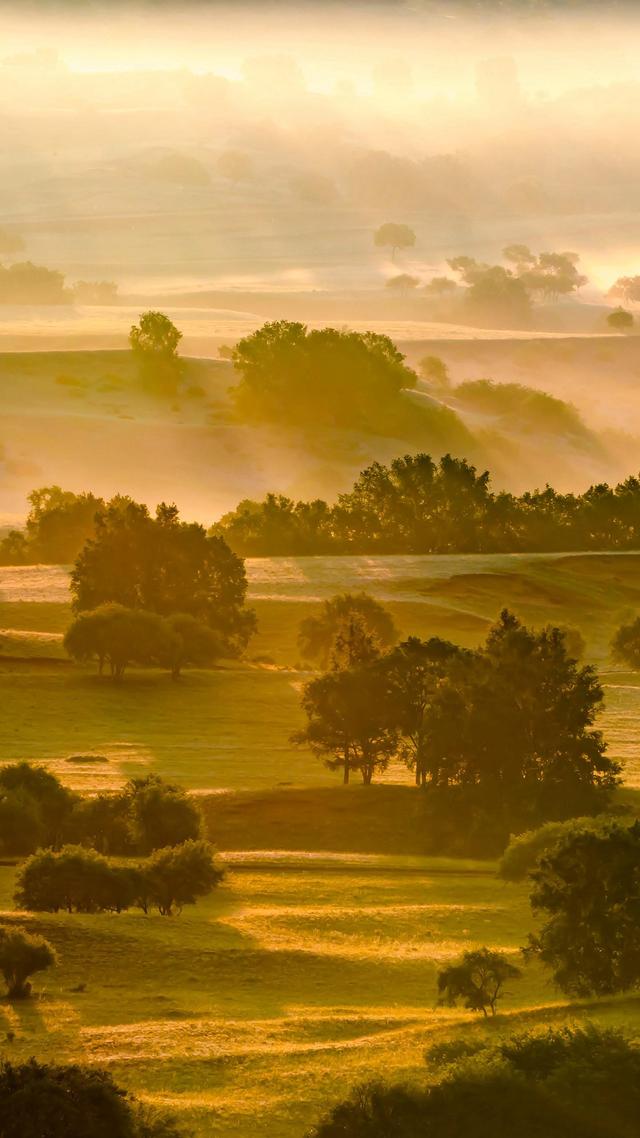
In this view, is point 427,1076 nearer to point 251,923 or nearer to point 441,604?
point 251,923

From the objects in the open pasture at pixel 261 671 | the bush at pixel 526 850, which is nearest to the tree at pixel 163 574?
the open pasture at pixel 261 671

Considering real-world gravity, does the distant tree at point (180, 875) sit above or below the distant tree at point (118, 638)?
below

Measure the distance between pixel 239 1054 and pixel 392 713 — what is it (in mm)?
38676

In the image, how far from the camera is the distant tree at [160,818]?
60.9m

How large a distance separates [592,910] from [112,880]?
14.2m

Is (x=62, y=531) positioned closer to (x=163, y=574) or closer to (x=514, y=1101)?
(x=163, y=574)

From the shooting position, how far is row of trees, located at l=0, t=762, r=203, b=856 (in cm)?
6091

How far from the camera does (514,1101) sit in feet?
111

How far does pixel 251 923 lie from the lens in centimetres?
5097

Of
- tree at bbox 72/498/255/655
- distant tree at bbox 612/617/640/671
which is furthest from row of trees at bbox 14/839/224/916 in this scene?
distant tree at bbox 612/617/640/671

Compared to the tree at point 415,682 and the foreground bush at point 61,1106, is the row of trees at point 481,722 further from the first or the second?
the foreground bush at point 61,1106

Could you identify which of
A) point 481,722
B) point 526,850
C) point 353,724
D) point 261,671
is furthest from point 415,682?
point 261,671

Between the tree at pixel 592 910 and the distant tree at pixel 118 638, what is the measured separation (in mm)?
50786

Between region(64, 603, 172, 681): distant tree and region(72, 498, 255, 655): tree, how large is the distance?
Result: 8938mm
